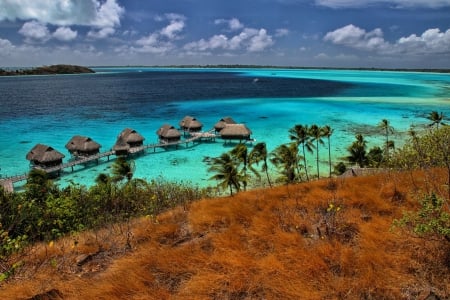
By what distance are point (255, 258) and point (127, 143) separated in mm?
34810

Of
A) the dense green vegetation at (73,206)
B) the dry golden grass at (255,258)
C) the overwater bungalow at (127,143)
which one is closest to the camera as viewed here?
the dry golden grass at (255,258)

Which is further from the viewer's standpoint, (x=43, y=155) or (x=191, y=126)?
(x=191, y=126)

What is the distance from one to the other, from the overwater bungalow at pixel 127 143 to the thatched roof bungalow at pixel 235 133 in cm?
1184

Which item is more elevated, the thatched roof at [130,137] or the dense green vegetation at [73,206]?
the thatched roof at [130,137]

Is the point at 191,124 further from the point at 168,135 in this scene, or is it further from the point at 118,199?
the point at 118,199

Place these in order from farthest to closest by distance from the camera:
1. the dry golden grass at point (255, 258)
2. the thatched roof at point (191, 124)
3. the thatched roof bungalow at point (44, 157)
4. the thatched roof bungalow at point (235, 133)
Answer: the thatched roof at point (191, 124), the thatched roof bungalow at point (235, 133), the thatched roof bungalow at point (44, 157), the dry golden grass at point (255, 258)

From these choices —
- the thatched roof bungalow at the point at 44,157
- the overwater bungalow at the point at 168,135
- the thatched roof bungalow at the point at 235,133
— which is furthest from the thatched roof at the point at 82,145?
the thatched roof bungalow at the point at 235,133

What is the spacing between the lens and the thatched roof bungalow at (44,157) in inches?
1218

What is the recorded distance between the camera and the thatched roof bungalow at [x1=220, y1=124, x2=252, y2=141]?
138 feet

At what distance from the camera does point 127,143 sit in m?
37.9

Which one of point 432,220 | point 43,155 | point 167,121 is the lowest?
point 43,155

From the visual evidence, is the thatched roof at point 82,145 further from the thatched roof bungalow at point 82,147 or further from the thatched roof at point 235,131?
the thatched roof at point 235,131

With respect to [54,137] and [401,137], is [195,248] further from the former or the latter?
[54,137]

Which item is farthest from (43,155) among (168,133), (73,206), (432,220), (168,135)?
(432,220)
